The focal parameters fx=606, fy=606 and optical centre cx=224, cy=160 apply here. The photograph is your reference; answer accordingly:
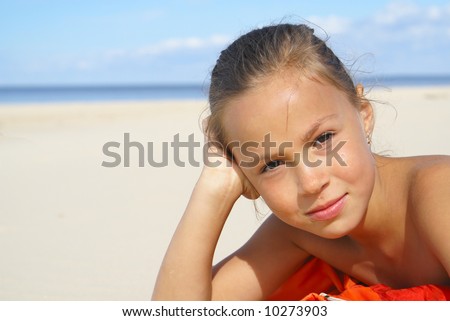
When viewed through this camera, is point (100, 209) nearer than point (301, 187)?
No

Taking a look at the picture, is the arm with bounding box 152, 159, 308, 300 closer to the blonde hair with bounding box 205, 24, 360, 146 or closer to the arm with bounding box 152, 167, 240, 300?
the arm with bounding box 152, 167, 240, 300

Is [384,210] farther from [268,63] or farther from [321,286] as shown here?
[268,63]

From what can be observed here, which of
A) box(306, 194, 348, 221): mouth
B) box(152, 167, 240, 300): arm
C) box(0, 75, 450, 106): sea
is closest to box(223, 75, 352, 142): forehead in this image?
box(306, 194, 348, 221): mouth

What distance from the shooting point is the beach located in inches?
124

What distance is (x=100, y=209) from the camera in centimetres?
466

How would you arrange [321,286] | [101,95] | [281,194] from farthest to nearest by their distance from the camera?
[101,95] < [321,286] < [281,194]

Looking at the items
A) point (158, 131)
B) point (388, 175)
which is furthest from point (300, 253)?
point (158, 131)

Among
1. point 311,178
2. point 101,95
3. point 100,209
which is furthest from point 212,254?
point 101,95

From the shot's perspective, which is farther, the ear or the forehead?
the ear

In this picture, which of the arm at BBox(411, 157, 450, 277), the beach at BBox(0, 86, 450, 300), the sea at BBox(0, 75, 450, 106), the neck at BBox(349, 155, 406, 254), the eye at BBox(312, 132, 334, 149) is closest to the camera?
the arm at BBox(411, 157, 450, 277)

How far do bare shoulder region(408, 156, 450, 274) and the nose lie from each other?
320 mm

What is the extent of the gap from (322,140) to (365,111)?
0.38 metres

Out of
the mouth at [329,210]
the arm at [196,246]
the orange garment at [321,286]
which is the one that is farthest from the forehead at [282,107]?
the orange garment at [321,286]

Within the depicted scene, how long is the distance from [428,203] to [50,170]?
5142 millimetres
